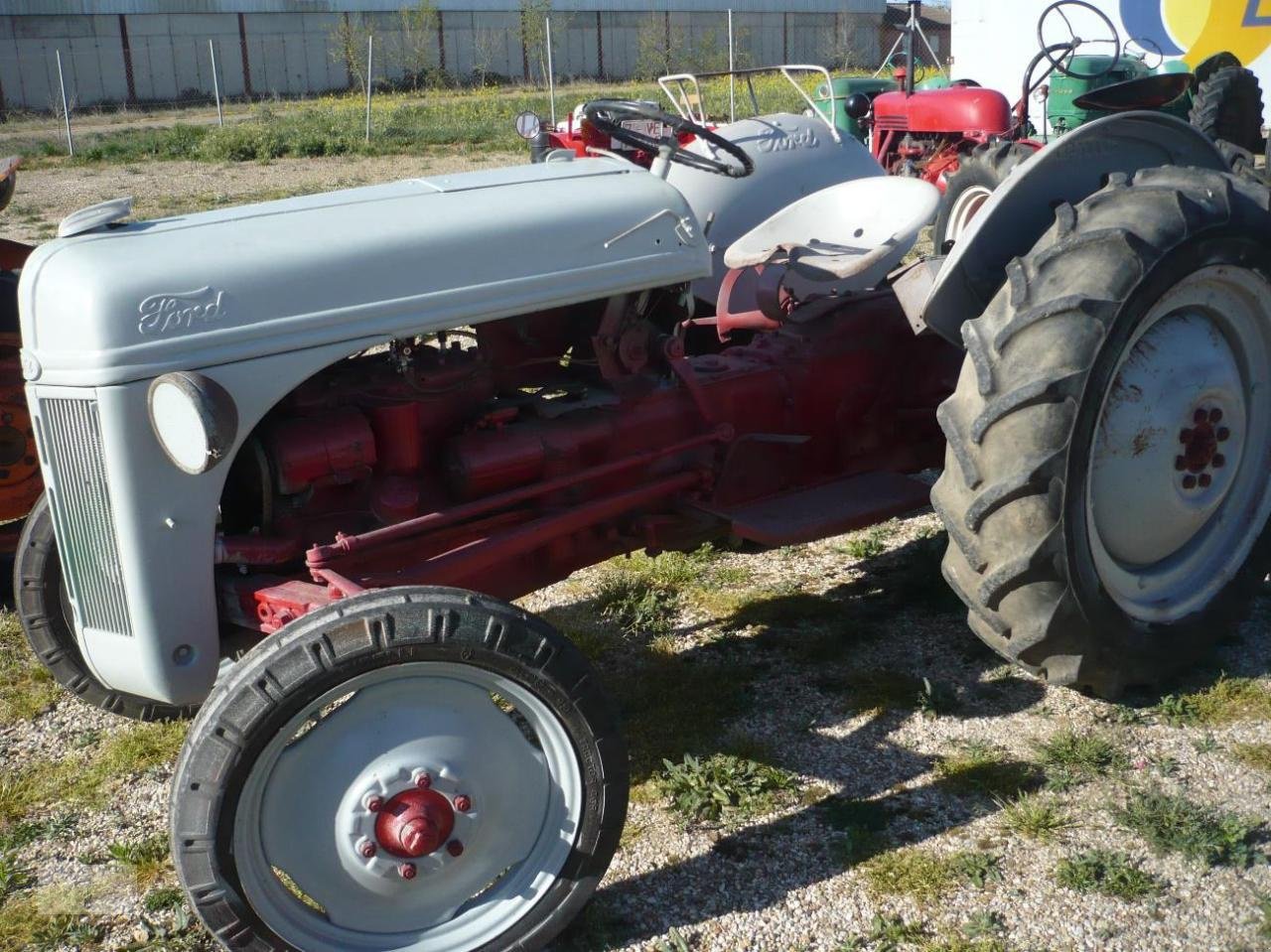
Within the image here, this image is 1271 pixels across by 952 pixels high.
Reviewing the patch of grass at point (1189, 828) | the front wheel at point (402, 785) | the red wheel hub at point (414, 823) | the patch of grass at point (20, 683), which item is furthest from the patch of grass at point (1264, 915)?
the patch of grass at point (20, 683)

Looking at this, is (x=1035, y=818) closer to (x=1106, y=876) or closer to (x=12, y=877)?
(x=1106, y=876)

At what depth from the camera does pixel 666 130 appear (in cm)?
363

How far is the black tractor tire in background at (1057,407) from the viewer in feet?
9.18

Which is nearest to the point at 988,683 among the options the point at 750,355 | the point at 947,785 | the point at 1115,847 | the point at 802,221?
the point at 947,785

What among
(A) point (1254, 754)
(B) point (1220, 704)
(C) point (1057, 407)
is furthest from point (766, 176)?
(A) point (1254, 754)

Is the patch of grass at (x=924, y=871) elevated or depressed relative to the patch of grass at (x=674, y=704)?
elevated

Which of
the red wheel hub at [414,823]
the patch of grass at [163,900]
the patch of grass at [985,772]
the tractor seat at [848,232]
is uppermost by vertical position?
the tractor seat at [848,232]

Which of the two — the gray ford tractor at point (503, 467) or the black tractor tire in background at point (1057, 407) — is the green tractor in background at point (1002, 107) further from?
the black tractor tire in background at point (1057, 407)

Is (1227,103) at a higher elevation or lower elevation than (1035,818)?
higher

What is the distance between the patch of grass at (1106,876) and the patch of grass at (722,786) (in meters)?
0.67

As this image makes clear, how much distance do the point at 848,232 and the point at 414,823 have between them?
7.88ft

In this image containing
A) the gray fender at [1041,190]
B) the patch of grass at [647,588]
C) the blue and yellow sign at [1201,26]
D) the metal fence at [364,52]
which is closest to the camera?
Answer: the gray fender at [1041,190]

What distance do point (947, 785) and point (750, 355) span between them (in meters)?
1.37

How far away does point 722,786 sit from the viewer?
3.12 metres
